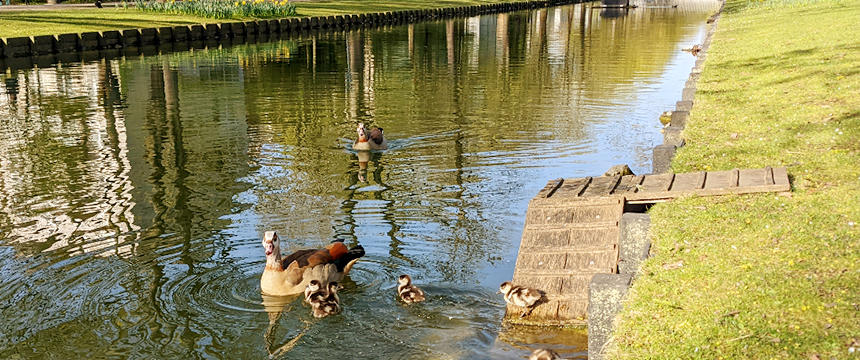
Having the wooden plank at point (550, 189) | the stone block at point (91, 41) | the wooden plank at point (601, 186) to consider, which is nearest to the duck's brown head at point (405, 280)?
the wooden plank at point (550, 189)

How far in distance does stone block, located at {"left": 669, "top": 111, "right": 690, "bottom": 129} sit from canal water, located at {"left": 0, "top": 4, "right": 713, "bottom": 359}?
3.16 feet

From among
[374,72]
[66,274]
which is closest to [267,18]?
[374,72]

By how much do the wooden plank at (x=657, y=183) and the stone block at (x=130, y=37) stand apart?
35461mm

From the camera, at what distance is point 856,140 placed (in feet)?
38.8

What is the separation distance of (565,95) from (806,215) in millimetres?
16098

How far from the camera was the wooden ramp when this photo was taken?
845cm

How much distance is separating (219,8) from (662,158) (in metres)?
43.6

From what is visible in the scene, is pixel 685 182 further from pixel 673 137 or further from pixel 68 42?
pixel 68 42

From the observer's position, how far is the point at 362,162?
15.8 metres

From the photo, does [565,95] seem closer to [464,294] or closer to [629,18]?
[464,294]

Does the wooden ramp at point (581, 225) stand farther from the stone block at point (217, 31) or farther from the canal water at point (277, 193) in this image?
the stone block at point (217, 31)

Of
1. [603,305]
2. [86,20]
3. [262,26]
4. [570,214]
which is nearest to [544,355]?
[603,305]

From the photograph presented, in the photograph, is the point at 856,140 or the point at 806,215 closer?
the point at 806,215

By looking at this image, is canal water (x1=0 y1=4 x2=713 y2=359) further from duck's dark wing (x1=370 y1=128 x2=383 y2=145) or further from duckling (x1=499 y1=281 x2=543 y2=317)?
duck's dark wing (x1=370 y1=128 x2=383 y2=145)
